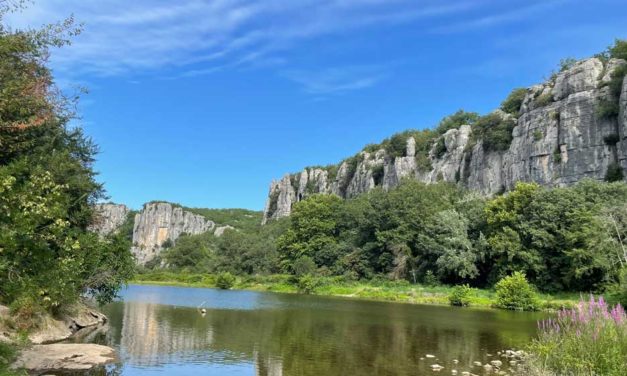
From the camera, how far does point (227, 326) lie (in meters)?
30.2

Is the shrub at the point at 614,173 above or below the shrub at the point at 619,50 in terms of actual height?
below

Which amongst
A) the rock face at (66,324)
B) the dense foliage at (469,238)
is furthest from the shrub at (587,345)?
the dense foliage at (469,238)

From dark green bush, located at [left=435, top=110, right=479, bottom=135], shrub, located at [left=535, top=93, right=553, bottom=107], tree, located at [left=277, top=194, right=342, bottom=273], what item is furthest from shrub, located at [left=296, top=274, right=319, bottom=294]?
dark green bush, located at [left=435, top=110, right=479, bottom=135]

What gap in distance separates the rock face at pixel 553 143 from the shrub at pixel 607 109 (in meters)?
0.38

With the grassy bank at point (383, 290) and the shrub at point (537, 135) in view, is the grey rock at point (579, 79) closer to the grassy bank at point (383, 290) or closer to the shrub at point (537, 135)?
the shrub at point (537, 135)

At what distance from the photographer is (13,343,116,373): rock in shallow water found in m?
15.8

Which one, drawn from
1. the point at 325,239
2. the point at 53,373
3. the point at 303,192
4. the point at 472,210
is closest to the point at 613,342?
the point at 53,373

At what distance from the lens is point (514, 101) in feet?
323

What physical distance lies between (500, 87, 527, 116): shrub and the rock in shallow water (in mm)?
91162

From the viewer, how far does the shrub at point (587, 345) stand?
1209 centimetres

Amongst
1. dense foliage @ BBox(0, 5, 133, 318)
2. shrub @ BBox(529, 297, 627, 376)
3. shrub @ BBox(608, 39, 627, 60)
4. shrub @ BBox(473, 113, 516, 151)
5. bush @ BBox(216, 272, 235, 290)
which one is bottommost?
bush @ BBox(216, 272, 235, 290)

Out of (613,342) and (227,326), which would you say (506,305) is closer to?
(227,326)

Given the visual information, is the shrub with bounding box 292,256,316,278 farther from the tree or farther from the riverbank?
the riverbank

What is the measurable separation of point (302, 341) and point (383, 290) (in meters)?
41.6
